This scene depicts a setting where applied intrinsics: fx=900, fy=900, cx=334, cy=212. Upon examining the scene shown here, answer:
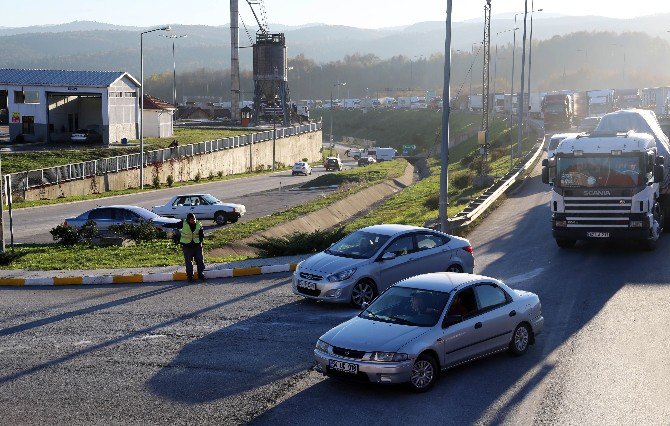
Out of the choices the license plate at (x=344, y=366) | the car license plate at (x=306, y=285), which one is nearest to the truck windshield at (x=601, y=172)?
the car license plate at (x=306, y=285)

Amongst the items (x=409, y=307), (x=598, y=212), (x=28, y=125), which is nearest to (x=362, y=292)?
(x=409, y=307)

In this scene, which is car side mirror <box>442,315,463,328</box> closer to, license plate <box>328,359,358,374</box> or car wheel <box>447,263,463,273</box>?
license plate <box>328,359,358,374</box>

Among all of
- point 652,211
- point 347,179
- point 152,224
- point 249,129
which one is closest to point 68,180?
point 347,179

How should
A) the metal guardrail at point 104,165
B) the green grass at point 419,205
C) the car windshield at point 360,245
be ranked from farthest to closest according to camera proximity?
the metal guardrail at point 104,165, the green grass at point 419,205, the car windshield at point 360,245

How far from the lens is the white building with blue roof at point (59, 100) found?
7356 cm

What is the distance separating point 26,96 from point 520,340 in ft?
216

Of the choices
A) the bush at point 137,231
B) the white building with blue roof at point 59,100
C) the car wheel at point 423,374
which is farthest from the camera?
the white building with blue roof at point 59,100

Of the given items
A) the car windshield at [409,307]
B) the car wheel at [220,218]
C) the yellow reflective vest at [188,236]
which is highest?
the car windshield at [409,307]

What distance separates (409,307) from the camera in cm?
1424

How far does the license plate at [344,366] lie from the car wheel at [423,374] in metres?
0.83

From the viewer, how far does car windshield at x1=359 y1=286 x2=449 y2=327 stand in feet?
45.6

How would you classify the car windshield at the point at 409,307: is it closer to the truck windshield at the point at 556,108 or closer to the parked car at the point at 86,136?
the parked car at the point at 86,136

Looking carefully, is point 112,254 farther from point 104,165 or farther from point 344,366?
point 104,165

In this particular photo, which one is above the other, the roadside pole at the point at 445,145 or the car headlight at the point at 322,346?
the roadside pole at the point at 445,145
